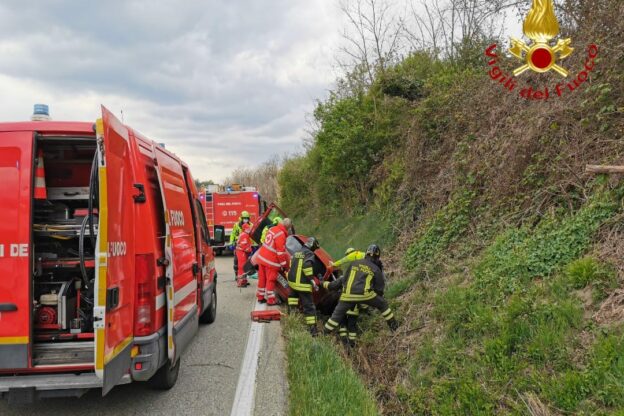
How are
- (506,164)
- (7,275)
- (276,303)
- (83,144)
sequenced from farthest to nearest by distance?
1. (276,303)
2. (506,164)
3. (83,144)
4. (7,275)

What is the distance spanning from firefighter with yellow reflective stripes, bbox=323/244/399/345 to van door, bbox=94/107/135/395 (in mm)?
3443

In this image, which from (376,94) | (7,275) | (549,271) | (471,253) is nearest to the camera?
(7,275)

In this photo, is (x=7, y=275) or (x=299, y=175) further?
(x=299, y=175)

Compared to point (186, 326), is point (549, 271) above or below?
above

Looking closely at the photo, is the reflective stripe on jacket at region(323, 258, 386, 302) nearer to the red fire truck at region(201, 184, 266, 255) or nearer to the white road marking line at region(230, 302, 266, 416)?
→ the white road marking line at region(230, 302, 266, 416)

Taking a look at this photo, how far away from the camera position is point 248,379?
181 inches

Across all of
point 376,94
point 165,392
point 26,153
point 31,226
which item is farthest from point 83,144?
point 376,94

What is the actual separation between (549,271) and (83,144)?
510 cm

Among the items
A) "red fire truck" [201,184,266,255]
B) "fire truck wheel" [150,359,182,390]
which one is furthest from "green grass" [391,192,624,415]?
"red fire truck" [201,184,266,255]

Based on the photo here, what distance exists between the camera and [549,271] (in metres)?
4.89

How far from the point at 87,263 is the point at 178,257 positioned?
0.86 m

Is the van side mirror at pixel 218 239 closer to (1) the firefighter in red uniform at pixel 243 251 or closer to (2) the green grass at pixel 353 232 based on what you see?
(1) the firefighter in red uniform at pixel 243 251

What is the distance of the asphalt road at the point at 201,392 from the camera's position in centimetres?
389

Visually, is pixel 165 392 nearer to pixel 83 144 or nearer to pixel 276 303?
pixel 83 144
